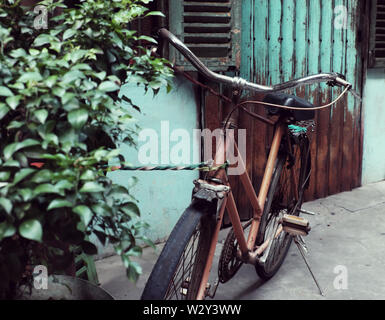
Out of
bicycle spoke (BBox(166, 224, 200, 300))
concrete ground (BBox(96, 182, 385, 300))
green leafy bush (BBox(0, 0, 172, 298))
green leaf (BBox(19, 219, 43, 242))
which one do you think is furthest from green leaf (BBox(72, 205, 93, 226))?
concrete ground (BBox(96, 182, 385, 300))

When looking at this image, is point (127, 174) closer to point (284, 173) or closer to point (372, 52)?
point (284, 173)

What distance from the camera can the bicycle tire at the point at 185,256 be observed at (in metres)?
1.85

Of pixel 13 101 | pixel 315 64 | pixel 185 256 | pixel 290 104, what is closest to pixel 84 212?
pixel 13 101

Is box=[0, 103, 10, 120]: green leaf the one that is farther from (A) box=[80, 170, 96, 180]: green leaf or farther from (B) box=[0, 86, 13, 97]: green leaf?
(A) box=[80, 170, 96, 180]: green leaf

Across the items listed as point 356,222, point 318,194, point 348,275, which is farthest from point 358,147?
point 348,275

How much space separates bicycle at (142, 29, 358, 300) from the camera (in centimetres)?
199

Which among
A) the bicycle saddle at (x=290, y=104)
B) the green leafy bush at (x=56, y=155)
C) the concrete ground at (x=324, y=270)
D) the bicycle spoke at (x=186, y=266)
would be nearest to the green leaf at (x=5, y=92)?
the green leafy bush at (x=56, y=155)

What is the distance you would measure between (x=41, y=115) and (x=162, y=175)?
242cm

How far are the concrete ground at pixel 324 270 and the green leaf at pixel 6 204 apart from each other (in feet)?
4.47

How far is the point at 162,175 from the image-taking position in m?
3.70

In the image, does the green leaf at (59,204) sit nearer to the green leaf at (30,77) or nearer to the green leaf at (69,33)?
the green leaf at (30,77)

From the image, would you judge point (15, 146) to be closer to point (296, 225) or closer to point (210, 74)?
point (210, 74)
